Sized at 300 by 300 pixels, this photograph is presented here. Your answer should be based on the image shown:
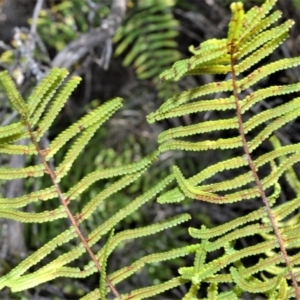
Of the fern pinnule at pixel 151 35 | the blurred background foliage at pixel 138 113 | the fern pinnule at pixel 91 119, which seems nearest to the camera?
the fern pinnule at pixel 91 119

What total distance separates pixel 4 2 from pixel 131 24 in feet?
2.09

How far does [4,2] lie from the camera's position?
2174 mm

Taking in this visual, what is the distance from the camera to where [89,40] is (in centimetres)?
147

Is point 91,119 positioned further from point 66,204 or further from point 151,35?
point 151,35

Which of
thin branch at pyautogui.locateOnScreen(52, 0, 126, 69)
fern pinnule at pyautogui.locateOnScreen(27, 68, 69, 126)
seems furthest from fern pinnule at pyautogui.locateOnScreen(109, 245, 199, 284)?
thin branch at pyautogui.locateOnScreen(52, 0, 126, 69)

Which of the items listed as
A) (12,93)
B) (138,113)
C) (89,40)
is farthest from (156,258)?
(138,113)

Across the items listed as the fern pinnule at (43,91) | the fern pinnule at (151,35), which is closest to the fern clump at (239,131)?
the fern pinnule at (43,91)

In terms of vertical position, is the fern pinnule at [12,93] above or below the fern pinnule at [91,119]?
above

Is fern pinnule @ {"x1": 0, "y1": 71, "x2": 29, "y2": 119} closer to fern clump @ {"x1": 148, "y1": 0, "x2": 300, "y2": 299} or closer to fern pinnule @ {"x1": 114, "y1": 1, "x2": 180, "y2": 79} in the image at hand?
fern clump @ {"x1": 148, "y1": 0, "x2": 300, "y2": 299}

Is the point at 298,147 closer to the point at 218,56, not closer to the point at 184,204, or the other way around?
the point at 218,56

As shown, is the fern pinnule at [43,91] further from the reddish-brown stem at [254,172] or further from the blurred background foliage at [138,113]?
the blurred background foliage at [138,113]

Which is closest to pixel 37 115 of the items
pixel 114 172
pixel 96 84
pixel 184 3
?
pixel 114 172

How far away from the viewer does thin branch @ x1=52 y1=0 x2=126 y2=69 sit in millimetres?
1415

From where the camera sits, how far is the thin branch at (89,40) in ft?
4.64
